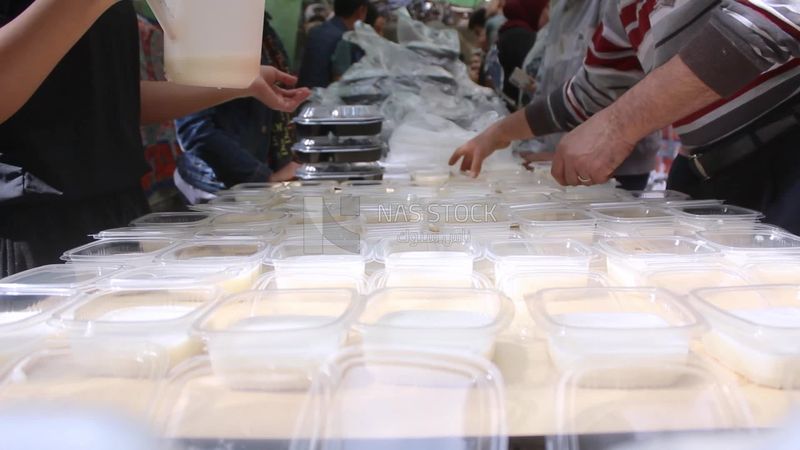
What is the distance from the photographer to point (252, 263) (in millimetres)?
890

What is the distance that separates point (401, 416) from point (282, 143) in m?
2.50

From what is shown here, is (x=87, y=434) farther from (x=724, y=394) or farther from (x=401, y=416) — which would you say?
(x=724, y=394)

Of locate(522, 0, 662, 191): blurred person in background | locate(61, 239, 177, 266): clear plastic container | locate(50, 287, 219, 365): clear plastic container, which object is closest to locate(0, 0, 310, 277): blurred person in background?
locate(61, 239, 177, 266): clear plastic container

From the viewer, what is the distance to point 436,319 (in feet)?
2.16

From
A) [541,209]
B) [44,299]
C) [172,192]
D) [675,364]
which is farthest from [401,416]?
[172,192]

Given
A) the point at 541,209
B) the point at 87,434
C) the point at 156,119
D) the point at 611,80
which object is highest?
the point at 611,80

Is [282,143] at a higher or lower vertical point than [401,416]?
higher

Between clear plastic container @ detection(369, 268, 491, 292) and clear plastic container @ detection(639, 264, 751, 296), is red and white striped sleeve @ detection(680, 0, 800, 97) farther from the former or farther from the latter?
clear plastic container @ detection(369, 268, 491, 292)

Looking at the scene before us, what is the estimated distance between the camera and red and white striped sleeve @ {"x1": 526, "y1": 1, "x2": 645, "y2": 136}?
5.22 ft

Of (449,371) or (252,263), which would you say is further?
(252,263)

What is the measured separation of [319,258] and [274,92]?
0.93 metres

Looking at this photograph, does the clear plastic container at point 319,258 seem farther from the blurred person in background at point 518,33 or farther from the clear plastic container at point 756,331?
the blurred person in background at point 518,33

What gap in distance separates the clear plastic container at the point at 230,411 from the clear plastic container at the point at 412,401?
2cm

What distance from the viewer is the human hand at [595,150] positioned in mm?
1262
